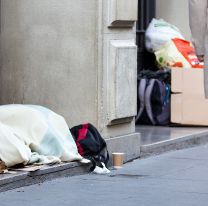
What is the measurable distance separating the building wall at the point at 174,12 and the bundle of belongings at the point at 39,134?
5.35 metres

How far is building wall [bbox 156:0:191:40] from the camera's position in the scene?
45.2 feet

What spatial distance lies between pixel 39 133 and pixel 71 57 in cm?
107

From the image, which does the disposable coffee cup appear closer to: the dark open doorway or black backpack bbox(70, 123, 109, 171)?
black backpack bbox(70, 123, 109, 171)

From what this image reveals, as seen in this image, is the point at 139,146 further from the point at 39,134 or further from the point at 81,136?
the point at 39,134

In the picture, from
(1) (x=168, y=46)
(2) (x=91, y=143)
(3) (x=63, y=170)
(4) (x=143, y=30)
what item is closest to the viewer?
(3) (x=63, y=170)

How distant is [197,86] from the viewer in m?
12.0

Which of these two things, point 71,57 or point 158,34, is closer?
point 71,57

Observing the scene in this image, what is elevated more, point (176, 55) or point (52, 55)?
point (52, 55)

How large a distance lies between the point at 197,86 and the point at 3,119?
4.04 meters

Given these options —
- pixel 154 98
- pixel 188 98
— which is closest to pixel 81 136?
pixel 154 98

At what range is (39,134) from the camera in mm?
8477

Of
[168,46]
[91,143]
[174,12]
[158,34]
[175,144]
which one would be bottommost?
[175,144]

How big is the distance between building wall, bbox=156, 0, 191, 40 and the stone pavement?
445 cm

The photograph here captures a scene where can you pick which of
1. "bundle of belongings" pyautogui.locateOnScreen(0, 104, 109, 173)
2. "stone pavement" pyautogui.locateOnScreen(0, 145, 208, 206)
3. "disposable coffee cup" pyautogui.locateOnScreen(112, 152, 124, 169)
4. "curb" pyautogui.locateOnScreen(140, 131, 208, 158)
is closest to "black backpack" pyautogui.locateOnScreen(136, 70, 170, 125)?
"curb" pyautogui.locateOnScreen(140, 131, 208, 158)
